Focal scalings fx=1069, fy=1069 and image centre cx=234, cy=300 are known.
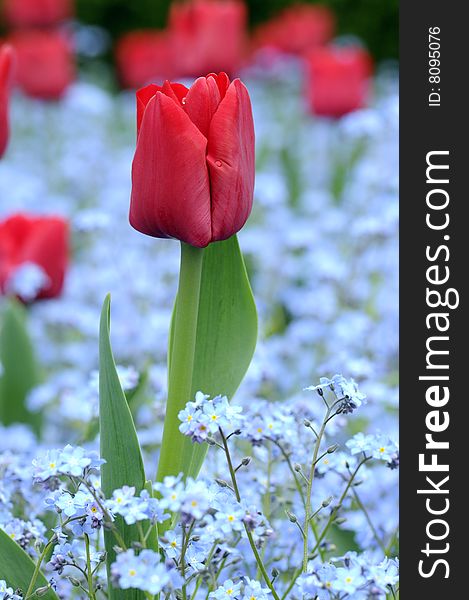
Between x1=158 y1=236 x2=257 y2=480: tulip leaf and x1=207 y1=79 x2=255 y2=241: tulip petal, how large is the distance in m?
0.15

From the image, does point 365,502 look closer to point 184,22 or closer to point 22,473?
point 22,473

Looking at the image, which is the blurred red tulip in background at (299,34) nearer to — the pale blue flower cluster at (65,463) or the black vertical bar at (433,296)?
the black vertical bar at (433,296)

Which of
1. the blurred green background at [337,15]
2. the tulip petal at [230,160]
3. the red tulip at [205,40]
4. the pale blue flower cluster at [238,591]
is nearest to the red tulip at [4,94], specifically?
the tulip petal at [230,160]

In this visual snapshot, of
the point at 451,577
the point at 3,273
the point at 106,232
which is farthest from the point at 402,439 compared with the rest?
the point at 106,232

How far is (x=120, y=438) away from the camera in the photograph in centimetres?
126

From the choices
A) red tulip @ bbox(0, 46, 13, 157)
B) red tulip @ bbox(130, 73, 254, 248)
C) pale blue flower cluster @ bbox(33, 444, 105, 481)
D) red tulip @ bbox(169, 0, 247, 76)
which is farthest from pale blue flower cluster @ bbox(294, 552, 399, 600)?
red tulip @ bbox(169, 0, 247, 76)

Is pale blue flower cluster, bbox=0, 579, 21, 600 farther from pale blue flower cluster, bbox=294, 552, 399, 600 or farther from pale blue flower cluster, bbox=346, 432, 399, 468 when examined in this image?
pale blue flower cluster, bbox=346, 432, 399, 468

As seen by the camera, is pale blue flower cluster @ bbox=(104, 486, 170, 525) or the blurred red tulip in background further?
the blurred red tulip in background

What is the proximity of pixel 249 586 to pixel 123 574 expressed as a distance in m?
0.21

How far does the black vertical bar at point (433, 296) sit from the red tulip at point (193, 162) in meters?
0.30

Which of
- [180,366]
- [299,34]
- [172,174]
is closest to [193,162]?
[172,174]

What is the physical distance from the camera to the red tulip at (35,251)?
2.27m

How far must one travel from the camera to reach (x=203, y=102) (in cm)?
124

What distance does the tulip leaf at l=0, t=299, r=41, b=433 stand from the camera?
216 cm
